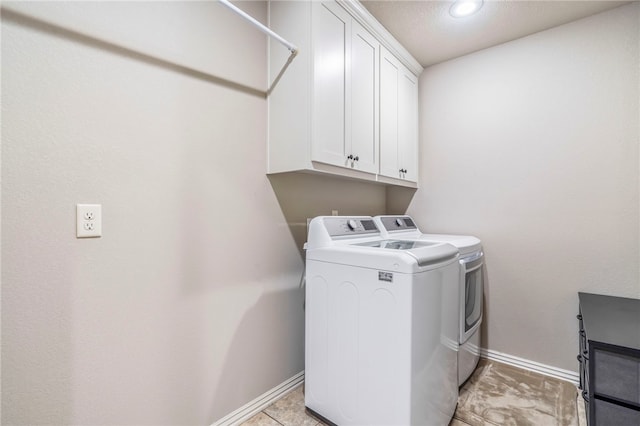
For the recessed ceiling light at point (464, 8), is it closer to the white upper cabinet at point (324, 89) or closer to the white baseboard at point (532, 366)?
the white upper cabinet at point (324, 89)

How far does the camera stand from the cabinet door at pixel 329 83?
5.18 ft

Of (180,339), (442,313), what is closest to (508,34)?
(442,313)

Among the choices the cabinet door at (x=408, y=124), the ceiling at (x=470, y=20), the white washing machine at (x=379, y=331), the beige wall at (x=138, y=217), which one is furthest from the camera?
the cabinet door at (x=408, y=124)

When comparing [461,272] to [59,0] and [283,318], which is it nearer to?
[283,318]

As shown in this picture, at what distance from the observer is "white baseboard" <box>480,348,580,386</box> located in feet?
6.58

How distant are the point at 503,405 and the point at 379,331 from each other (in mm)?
1095

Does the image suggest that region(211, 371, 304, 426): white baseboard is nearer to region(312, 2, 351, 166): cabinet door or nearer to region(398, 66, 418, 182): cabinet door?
region(312, 2, 351, 166): cabinet door

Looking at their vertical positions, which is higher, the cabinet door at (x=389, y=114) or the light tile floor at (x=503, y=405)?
the cabinet door at (x=389, y=114)

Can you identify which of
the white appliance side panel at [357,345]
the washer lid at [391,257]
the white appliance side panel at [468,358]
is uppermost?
the washer lid at [391,257]

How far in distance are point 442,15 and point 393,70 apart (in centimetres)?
47

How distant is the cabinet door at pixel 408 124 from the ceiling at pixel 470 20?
271 mm

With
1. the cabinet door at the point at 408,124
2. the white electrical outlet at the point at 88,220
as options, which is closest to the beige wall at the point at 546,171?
the cabinet door at the point at 408,124

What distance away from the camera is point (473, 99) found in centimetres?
241

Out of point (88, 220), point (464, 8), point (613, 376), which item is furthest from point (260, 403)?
point (464, 8)
